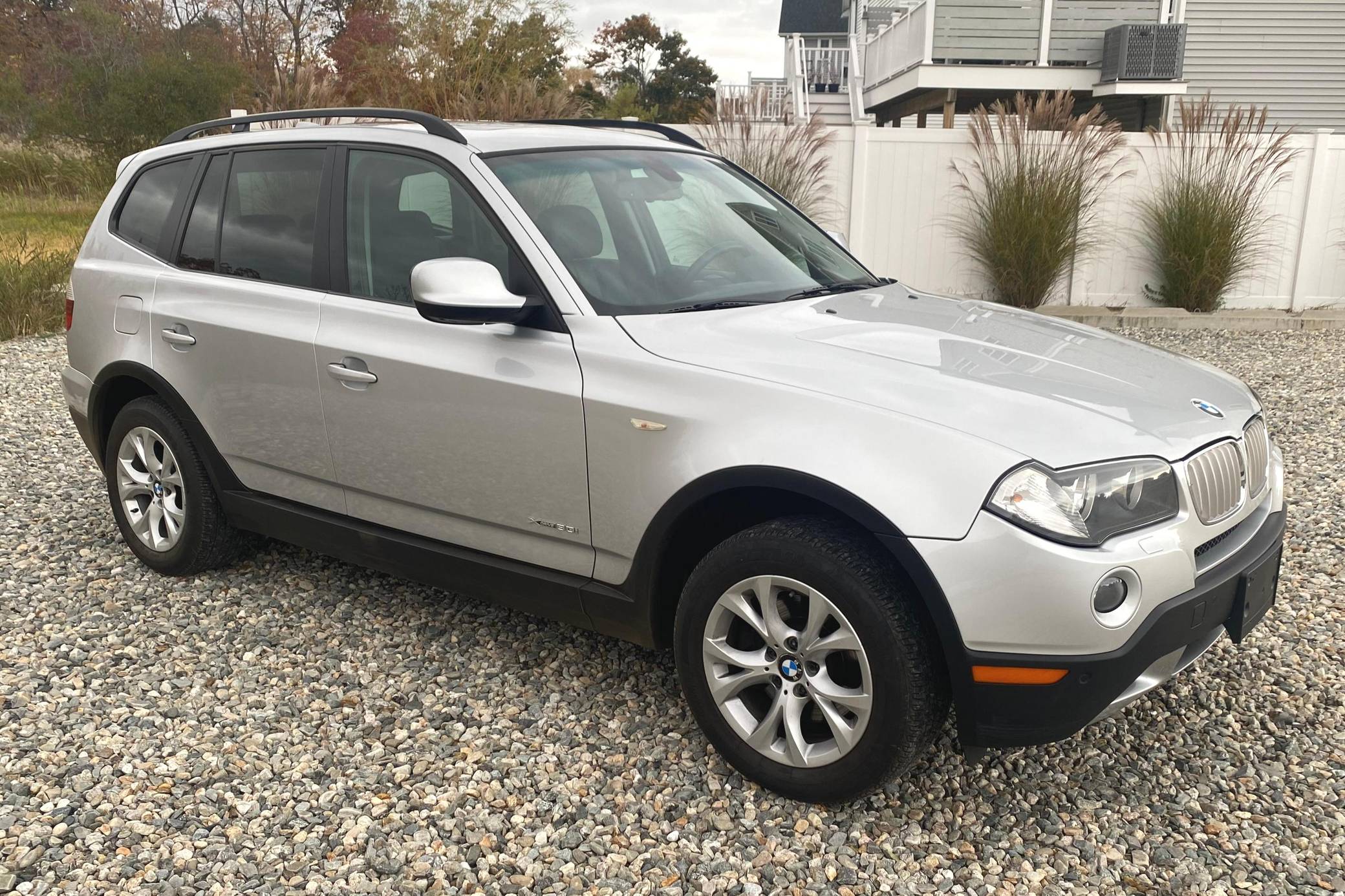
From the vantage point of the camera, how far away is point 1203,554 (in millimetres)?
2635

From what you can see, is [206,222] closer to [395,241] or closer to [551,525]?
[395,241]

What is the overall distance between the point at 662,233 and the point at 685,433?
3.36ft

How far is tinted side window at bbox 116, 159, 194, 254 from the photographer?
4.32 meters

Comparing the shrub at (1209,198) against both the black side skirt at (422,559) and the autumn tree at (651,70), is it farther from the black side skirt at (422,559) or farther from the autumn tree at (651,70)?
the autumn tree at (651,70)

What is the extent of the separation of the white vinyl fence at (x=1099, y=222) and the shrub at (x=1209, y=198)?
27cm

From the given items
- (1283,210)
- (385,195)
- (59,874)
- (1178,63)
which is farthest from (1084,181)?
(59,874)

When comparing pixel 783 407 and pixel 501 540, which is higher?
pixel 783 407

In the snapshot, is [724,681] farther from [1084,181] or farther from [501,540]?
[1084,181]

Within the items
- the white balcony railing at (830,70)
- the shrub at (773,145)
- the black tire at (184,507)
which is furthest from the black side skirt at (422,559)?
the white balcony railing at (830,70)

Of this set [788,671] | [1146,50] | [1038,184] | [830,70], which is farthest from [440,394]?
[830,70]

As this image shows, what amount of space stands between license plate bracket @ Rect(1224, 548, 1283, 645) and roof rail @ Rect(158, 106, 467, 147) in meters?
2.61

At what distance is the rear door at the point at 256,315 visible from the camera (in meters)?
3.72

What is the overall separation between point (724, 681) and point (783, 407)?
2.52ft

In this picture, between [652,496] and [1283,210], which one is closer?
[652,496]
